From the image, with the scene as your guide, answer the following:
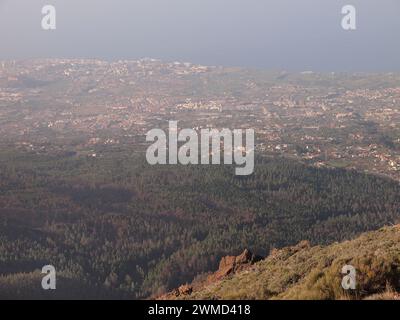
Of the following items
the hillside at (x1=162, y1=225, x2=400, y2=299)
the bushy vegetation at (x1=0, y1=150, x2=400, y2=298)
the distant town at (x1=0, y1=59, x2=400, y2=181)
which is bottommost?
the bushy vegetation at (x1=0, y1=150, x2=400, y2=298)

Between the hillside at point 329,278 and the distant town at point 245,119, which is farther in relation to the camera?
the distant town at point 245,119

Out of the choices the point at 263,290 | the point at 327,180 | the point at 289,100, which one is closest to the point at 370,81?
the point at 289,100

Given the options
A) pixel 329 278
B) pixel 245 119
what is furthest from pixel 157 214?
pixel 245 119

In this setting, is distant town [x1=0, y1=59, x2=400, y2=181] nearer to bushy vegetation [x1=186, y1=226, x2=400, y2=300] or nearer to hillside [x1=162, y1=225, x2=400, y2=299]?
hillside [x1=162, y1=225, x2=400, y2=299]

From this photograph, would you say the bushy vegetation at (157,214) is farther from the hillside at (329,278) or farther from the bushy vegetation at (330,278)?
the bushy vegetation at (330,278)

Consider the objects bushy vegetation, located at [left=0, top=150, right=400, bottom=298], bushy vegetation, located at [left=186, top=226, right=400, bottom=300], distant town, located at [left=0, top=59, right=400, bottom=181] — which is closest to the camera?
bushy vegetation, located at [left=186, top=226, right=400, bottom=300]

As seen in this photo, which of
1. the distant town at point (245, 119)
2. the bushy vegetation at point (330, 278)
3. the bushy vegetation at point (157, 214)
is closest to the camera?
the bushy vegetation at point (330, 278)

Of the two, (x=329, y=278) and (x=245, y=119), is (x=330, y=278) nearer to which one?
(x=329, y=278)

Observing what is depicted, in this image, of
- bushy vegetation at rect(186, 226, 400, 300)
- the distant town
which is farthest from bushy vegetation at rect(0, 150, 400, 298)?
bushy vegetation at rect(186, 226, 400, 300)

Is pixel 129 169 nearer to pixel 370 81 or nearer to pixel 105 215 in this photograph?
pixel 105 215

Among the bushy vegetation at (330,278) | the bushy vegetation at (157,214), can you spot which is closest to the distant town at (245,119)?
the bushy vegetation at (157,214)
